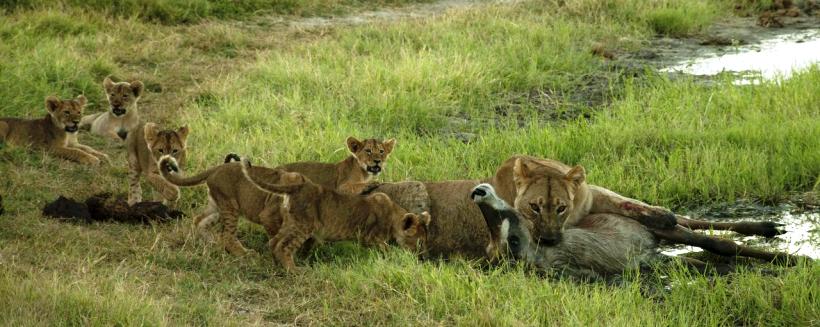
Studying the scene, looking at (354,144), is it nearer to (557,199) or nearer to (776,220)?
(557,199)

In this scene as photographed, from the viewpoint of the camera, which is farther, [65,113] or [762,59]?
[762,59]

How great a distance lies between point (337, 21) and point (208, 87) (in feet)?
11.9

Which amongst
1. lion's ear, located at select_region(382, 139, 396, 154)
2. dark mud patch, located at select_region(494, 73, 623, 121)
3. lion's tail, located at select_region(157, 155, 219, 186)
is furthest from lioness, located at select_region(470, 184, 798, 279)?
dark mud patch, located at select_region(494, 73, 623, 121)

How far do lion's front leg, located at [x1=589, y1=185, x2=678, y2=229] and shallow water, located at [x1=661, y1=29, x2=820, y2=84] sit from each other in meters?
3.95

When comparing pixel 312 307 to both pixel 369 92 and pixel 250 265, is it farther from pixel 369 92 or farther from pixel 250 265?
pixel 369 92

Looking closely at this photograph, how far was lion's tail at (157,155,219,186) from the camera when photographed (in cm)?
654

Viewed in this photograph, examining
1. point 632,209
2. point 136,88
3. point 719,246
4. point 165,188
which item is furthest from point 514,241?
point 136,88

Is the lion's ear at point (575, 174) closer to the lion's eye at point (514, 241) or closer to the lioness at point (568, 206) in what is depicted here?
the lioness at point (568, 206)

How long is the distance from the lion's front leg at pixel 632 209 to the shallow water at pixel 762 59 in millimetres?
3952

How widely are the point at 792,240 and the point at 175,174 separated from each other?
→ 3.52 m

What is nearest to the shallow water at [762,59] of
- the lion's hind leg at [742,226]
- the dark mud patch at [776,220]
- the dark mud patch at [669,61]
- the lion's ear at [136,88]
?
the dark mud patch at [669,61]

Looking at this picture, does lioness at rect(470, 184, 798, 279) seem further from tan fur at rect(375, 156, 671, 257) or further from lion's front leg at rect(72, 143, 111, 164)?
lion's front leg at rect(72, 143, 111, 164)

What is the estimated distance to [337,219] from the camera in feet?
20.1

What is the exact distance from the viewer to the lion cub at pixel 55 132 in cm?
828
